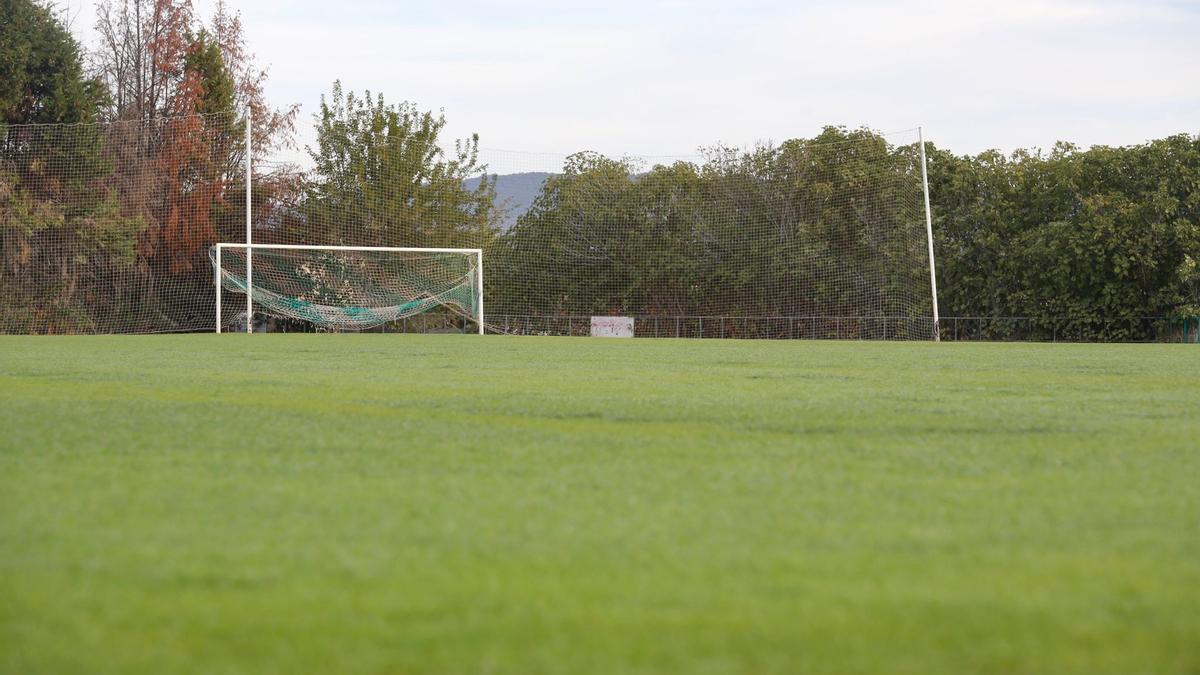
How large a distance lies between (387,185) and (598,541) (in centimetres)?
2474

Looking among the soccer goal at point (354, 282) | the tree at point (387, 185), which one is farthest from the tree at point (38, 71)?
the soccer goal at point (354, 282)

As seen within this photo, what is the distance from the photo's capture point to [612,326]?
1007 inches

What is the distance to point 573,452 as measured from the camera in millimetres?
3168

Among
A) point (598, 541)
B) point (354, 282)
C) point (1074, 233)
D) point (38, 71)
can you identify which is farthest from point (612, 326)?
point (598, 541)

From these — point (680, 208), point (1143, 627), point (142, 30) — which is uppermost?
point (142, 30)

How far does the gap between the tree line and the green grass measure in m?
20.7

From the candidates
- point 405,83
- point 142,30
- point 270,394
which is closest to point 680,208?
point 405,83

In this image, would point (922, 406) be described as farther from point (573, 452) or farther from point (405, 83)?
point (405, 83)

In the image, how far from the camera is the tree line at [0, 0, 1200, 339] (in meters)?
23.3

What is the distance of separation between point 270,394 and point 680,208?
70.8 ft

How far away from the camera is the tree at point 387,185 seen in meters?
25.2

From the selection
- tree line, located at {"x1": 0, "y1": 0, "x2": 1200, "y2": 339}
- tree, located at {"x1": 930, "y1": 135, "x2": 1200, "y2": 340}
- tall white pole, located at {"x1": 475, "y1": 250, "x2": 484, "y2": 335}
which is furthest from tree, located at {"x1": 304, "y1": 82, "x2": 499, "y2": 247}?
tree, located at {"x1": 930, "y1": 135, "x2": 1200, "y2": 340}

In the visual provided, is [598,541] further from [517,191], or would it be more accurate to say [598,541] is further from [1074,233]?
[517,191]

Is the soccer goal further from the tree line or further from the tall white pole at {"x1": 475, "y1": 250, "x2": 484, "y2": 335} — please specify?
the tree line
